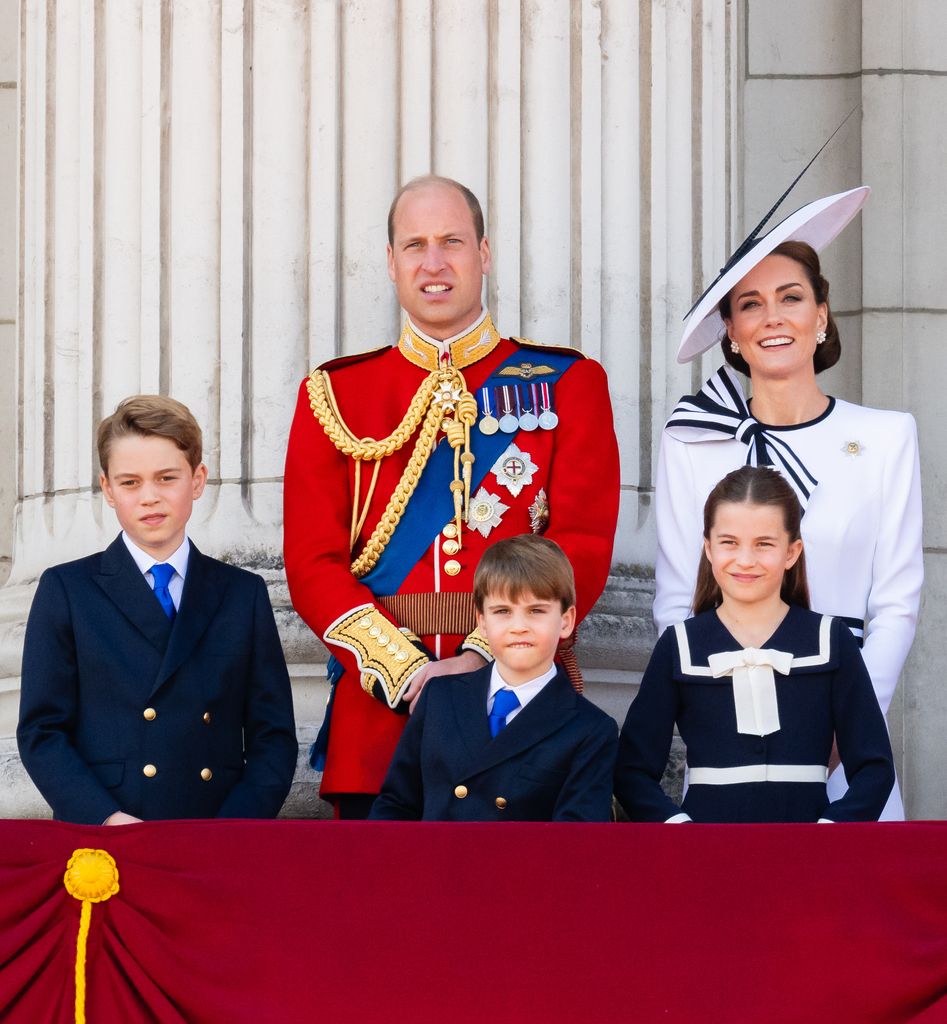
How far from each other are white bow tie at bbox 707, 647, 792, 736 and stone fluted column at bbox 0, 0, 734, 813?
1202mm

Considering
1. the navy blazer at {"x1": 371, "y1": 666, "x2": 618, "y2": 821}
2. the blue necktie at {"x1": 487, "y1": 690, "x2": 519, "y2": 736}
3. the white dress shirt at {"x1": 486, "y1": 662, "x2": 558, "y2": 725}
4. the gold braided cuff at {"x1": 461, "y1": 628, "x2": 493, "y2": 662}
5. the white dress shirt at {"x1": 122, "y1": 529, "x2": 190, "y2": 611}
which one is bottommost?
the navy blazer at {"x1": 371, "y1": 666, "x2": 618, "y2": 821}

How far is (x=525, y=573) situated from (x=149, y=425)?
2.49 feet

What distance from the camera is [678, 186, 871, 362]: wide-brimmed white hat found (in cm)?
423

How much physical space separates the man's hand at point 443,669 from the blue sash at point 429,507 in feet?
0.88

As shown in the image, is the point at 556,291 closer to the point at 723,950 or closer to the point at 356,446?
the point at 356,446

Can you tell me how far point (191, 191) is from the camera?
5039 millimetres

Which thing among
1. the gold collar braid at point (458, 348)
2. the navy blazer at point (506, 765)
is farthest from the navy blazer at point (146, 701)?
the gold collar braid at point (458, 348)

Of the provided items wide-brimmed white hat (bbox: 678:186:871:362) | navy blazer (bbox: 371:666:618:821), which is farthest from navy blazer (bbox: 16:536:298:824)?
wide-brimmed white hat (bbox: 678:186:871:362)

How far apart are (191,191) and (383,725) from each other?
1.60 metres

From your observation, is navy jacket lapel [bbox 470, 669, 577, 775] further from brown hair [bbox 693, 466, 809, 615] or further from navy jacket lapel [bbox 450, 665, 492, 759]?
brown hair [bbox 693, 466, 809, 615]

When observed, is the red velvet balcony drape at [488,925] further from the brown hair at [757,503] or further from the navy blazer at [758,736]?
the brown hair at [757,503]

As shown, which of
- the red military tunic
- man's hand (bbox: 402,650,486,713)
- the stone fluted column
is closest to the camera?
man's hand (bbox: 402,650,486,713)

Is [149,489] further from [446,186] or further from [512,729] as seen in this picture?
[446,186]

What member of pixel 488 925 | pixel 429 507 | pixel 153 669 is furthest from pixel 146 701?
pixel 488 925
